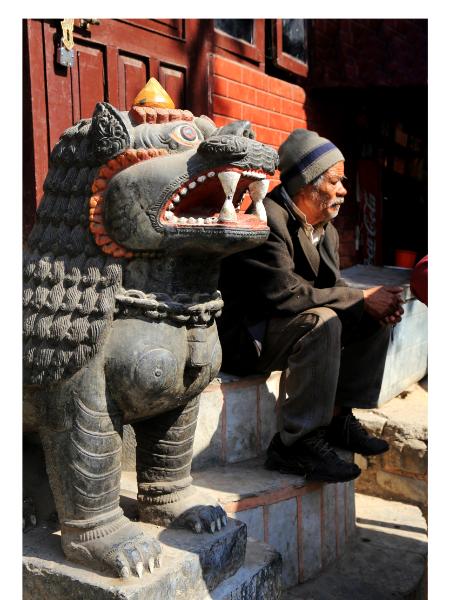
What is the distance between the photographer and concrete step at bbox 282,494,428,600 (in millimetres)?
2863

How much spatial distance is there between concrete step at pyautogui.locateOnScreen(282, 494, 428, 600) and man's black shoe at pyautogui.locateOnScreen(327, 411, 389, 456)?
456mm

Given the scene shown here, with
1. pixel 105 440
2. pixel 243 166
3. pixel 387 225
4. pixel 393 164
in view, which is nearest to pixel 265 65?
pixel 393 164

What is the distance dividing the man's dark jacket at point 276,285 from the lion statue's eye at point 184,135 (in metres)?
1.06

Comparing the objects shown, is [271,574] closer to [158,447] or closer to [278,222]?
[158,447]

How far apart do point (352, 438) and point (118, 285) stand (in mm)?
1866

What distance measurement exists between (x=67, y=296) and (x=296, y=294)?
1277 millimetres

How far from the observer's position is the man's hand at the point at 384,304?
125 inches

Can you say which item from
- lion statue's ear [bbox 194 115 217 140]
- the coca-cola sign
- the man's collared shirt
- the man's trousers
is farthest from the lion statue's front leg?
the coca-cola sign

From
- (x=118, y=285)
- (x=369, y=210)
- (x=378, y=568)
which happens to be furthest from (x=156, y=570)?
(x=369, y=210)

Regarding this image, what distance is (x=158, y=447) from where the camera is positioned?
215 cm

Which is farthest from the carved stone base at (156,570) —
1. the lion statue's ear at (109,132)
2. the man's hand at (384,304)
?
the man's hand at (384,304)

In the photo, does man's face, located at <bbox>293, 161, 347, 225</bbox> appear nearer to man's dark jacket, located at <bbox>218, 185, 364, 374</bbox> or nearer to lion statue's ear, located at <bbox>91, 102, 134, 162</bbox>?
man's dark jacket, located at <bbox>218, 185, 364, 374</bbox>

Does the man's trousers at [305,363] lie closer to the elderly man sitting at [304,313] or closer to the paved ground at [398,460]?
the elderly man sitting at [304,313]

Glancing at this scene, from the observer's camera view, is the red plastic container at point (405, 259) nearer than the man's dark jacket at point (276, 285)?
No
